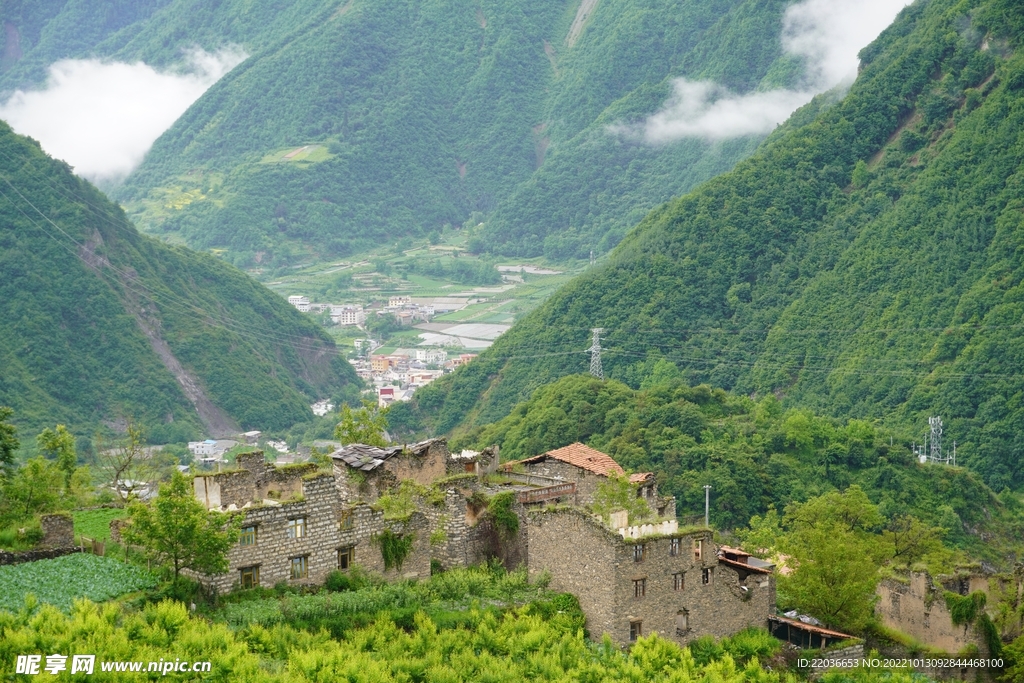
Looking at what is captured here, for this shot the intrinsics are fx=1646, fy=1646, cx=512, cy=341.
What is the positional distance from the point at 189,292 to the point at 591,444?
74.8 metres

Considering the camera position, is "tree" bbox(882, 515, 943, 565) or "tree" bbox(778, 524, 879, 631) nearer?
"tree" bbox(778, 524, 879, 631)

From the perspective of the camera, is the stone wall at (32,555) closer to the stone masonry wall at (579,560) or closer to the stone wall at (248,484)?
the stone wall at (248,484)

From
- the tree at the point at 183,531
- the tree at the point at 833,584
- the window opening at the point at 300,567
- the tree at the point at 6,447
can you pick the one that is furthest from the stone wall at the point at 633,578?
the tree at the point at 6,447

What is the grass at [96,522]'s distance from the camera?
153 feet

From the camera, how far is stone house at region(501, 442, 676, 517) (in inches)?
2047

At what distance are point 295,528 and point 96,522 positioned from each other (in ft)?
28.4

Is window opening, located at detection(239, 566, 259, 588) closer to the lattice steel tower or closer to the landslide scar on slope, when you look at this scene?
the lattice steel tower

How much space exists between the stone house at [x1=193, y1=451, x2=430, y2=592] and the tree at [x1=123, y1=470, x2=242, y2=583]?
2.52 feet

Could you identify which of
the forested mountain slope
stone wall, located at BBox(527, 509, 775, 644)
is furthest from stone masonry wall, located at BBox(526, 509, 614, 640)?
the forested mountain slope

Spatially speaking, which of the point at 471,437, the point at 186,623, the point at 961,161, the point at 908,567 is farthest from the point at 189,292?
the point at 186,623

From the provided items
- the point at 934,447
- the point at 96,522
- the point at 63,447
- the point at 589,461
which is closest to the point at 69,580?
the point at 96,522

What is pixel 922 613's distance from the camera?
53.6 m

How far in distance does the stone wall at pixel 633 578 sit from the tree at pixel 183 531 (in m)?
9.89

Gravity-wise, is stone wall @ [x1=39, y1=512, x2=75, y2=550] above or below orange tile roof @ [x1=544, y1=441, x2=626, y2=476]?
below
